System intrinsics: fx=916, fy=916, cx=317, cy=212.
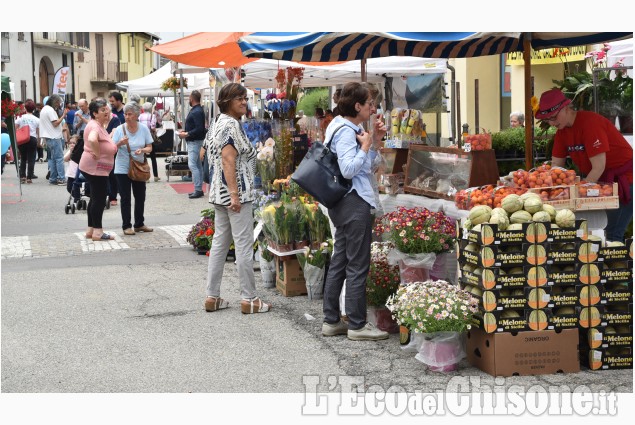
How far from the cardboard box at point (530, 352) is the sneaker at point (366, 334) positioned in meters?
1.07

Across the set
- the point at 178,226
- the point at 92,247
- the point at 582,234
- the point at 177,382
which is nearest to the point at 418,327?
the point at 582,234

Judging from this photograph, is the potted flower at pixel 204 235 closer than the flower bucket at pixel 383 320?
No

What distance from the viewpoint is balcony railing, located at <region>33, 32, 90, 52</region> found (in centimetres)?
5394

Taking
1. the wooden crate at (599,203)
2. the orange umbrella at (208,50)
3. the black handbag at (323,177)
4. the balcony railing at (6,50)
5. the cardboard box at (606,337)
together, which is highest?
the balcony railing at (6,50)

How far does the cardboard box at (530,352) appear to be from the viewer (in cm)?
568

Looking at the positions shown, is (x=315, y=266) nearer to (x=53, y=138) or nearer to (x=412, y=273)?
(x=412, y=273)

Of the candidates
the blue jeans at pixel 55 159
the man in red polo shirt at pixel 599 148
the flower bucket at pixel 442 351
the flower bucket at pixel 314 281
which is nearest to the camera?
the flower bucket at pixel 442 351

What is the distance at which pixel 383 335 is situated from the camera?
265 inches

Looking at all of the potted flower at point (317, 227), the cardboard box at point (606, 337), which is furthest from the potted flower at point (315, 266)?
the cardboard box at point (606, 337)

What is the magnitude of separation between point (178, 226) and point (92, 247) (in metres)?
2.03

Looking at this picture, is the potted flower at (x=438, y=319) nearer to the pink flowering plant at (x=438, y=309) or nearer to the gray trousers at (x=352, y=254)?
the pink flowering plant at (x=438, y=309)

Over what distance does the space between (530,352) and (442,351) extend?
1.79ft

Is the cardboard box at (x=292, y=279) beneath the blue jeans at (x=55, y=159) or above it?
beneath

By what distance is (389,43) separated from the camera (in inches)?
326
